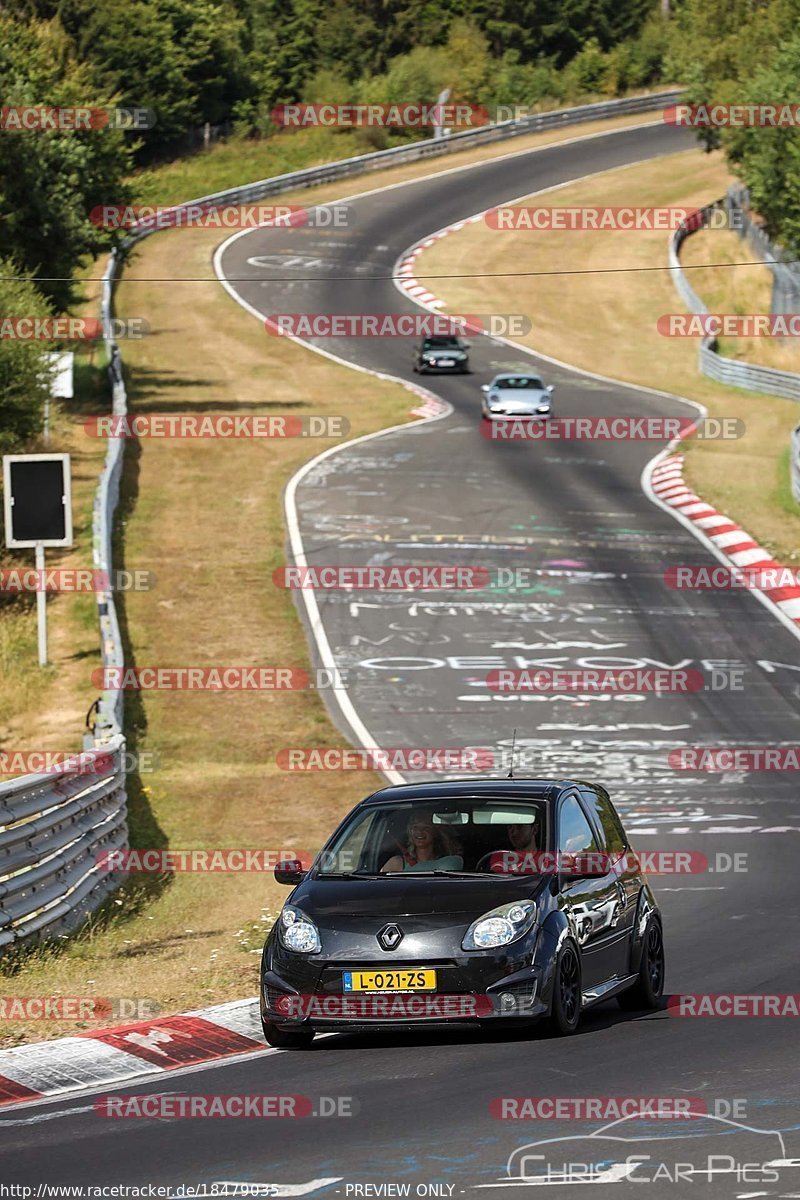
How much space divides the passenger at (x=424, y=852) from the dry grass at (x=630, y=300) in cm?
2547

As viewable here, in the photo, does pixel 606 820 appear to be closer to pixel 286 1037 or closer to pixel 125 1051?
pixel 286 1037

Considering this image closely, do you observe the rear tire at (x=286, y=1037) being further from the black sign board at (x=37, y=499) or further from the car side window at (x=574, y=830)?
the black sign board at (x=37, y=499)

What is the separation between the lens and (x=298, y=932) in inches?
404

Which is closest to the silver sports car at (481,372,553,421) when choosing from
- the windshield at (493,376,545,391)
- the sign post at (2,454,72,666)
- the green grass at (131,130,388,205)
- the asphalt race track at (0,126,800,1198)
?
the windshield at (493,376,545,391)

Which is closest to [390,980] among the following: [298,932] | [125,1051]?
[298,932]

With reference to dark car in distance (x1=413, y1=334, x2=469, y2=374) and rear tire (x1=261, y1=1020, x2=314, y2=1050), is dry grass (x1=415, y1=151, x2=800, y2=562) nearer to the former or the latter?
dark car in distance (x1=413, y1=334, x2=469, y2=374)

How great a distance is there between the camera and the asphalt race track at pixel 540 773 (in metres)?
7.66

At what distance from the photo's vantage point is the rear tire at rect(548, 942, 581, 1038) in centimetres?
1008

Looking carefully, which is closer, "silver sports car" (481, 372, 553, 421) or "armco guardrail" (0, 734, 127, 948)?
"armco guardrail" (0, 734, 127, 948)

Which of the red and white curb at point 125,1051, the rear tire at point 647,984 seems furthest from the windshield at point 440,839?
the rear tire at point 647,984

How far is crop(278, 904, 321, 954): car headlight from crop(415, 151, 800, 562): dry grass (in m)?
26.4

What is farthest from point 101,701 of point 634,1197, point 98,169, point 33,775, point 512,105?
point 512,105

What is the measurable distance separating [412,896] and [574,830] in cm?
142

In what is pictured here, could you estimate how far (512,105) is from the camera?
100875mm
